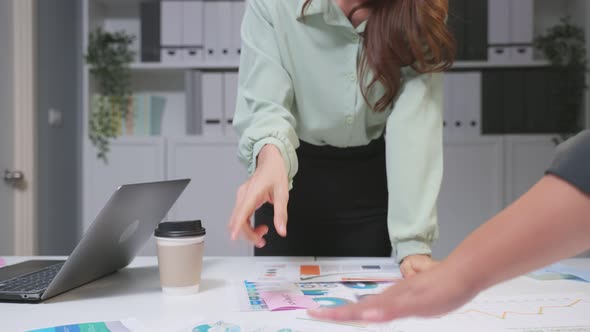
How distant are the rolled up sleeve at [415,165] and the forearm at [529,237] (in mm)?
635

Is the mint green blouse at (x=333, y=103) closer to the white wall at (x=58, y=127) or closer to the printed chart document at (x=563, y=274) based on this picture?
the printed chart document at (x=563, y=274)

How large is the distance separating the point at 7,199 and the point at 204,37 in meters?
1.21

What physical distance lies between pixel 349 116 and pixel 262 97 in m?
0.21

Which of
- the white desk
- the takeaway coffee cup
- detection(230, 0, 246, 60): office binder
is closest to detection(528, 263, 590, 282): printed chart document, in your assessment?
the white desk

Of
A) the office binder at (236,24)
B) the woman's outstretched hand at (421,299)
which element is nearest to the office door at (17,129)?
the office binder at (236,24)

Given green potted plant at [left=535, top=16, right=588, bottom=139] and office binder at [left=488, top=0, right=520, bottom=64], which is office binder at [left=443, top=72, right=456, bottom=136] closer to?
office binder at [left=488, top=0, right=520, bottom=64]

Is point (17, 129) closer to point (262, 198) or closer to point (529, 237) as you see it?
point (262, 198)

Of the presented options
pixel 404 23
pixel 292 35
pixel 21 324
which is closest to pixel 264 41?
pixel 292 35

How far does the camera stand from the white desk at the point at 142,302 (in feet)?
2.18

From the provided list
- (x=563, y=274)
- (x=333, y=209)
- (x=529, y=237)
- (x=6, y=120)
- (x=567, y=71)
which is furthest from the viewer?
(x=567, y=71)

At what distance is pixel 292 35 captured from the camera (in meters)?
1.08

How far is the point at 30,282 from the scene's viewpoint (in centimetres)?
82

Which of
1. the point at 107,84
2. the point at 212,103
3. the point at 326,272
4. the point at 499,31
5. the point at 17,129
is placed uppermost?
the point at 499,31

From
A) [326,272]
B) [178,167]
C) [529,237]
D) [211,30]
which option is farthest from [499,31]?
[529,237]
